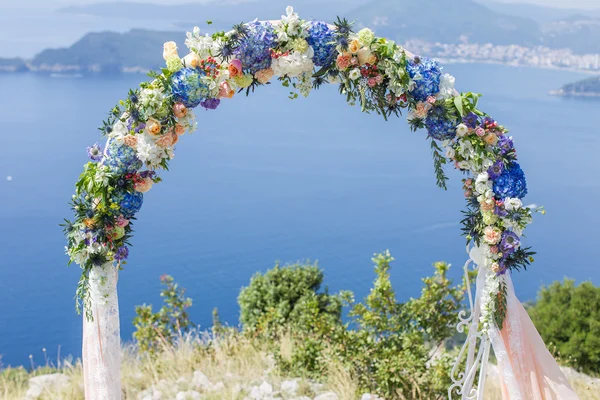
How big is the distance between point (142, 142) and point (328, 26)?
109cm

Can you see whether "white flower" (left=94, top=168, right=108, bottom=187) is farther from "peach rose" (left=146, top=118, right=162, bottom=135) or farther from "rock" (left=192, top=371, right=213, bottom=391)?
"rock" (left=192, top=371, right=213, bottom=391)

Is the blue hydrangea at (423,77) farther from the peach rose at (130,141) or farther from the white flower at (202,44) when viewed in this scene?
the peach rose at (130,141)

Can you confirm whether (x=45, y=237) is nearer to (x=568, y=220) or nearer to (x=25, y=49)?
(x=568, y=220)

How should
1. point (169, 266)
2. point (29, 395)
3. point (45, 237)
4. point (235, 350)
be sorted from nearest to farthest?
1. point (29, 395)
2. point (235, 350)
3. point (169, 266)
4. point (45, 237)

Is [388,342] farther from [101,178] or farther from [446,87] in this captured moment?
[101,178]

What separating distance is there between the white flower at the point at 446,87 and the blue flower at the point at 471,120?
0.14 metres

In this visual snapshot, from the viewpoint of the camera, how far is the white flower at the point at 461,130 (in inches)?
129

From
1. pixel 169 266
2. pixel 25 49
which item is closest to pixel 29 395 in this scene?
pixel 169 266

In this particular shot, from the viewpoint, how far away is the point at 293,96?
3.35 meters

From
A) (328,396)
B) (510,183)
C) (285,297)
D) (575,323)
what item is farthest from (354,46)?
(575,323)

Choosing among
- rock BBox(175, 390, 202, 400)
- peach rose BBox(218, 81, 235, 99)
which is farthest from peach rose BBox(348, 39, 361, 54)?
rock BBox(175, 390, 202, 400)

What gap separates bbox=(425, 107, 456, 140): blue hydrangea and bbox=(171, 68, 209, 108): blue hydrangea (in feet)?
3.74

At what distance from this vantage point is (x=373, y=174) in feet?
109

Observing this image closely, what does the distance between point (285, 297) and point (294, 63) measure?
387 cm
